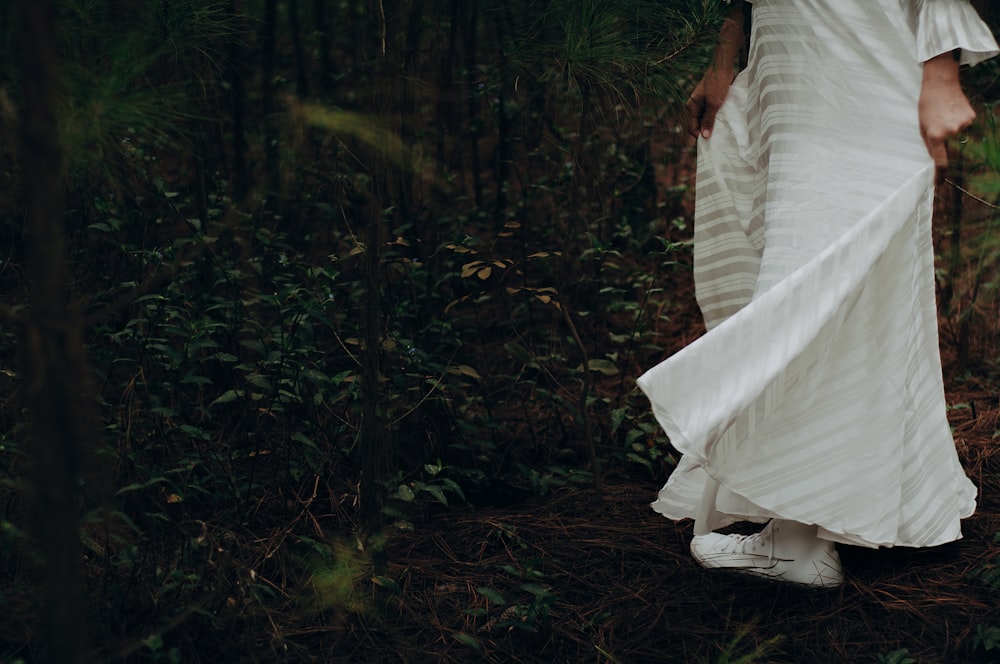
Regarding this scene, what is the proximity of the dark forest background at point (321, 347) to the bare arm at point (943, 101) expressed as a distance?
8cm

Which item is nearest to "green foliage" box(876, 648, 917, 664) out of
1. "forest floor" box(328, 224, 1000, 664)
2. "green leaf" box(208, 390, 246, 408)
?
"forest floor" box(328, 224, 1000, 664)

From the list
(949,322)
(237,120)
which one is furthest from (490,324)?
(949,322)

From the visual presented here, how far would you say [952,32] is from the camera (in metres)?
1.70

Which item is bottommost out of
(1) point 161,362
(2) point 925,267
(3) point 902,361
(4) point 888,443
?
(1) point 161,362

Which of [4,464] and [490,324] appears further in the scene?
[490,324]

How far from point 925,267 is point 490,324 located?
1449 mm

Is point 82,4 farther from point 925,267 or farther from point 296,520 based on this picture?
point 925,267

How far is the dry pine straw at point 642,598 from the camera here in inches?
65.9

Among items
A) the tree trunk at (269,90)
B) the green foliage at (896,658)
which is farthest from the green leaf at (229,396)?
the green foliage at (896,658)

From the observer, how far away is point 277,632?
1.60m

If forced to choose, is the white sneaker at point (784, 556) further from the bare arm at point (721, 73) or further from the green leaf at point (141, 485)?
the green leaf at point (141, 485)

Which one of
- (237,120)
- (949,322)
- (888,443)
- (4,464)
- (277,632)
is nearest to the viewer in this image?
(277,632)

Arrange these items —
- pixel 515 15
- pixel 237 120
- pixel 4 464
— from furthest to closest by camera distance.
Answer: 1. pixel 237 120
2. pixel 515 15
3. pixel 4 464

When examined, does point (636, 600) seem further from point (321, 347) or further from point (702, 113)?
point (321, 347)
